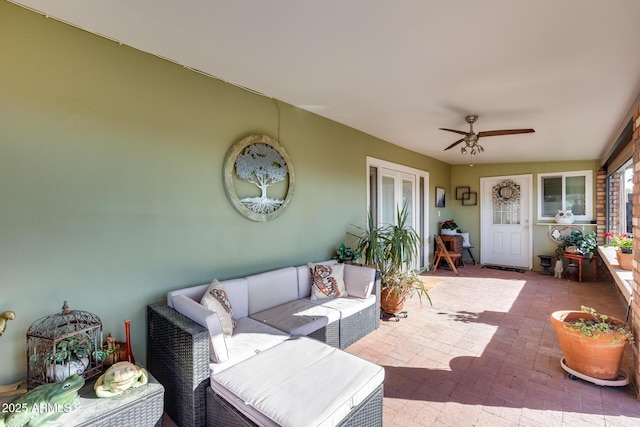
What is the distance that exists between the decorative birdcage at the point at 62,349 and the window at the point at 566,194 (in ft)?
24.7

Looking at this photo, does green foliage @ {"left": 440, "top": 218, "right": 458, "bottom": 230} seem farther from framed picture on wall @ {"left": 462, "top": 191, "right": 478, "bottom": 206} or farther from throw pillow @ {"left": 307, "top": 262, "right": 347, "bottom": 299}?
throw pillow @ {"left": 307, "top": 262, "right": 347, "bottom": 299}

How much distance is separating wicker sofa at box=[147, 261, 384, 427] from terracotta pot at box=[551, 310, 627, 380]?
1.71 metres

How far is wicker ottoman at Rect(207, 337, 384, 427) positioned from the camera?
54.9 inches

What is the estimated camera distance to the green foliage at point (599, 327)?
218 cm

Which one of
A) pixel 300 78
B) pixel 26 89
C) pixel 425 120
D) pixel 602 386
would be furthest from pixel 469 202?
pixel 26 89

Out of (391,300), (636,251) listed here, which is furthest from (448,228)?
(636,251)

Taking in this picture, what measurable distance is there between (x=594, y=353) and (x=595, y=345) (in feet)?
0.24

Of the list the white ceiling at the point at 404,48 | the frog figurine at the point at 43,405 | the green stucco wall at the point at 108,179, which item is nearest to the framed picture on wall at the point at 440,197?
the white ceiling at the point at 404,48

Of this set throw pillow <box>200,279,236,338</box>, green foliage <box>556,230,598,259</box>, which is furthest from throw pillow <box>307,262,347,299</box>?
green foliage <box>556,230,598,259</box>

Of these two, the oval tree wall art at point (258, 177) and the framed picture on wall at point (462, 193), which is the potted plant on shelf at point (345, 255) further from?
the framed picture on wall at point (462, 193)

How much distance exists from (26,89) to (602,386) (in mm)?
4260

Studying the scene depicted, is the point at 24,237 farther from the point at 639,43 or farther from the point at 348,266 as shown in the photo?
the point at 639,43

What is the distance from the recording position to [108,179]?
78.3 inches

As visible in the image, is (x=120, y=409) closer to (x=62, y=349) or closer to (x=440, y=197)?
(x=62, y=349)
